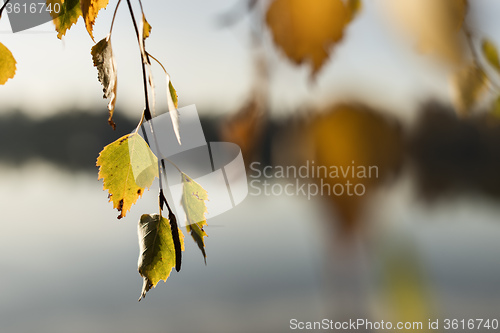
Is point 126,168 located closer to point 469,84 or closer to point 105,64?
point 105,64

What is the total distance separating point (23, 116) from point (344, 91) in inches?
187

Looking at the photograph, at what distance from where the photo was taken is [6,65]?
0.67 feet

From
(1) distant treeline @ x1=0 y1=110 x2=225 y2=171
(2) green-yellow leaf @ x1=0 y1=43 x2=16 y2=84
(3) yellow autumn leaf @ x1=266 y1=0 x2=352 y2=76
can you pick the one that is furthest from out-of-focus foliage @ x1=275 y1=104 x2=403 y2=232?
(1) distant treeline @ x1=0 y1=110 x2=225 y2=171

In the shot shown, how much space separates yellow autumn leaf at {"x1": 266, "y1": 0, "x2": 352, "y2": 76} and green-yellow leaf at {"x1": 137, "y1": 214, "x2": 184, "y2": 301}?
103 mm

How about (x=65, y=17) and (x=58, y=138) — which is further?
(x=58, y=138)

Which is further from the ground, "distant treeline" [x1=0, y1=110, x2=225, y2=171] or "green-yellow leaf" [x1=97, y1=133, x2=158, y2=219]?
"green-yellow leaf" [x1=97, y1=133, x2=158, y2=219]

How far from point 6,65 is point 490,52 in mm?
248

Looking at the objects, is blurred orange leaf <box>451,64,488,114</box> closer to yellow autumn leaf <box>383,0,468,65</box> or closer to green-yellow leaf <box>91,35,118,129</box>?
yellow autumn leaf <box>383,0,468,65</box>

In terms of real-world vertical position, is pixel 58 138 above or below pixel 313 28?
below

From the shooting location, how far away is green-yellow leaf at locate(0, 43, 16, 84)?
0.20 meters

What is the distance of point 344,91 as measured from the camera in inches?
11.5

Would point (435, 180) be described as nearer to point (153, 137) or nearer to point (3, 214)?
point (153, 137)

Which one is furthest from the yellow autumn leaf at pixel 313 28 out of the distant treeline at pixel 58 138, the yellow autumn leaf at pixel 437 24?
the distant treeline at pixel 58 138

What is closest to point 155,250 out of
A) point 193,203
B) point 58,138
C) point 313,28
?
point 193,203
